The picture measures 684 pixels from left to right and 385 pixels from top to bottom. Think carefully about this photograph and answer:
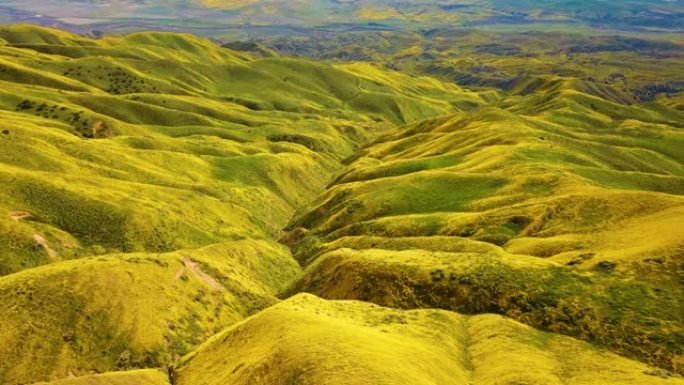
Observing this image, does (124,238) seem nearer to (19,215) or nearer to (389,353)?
(19,215)

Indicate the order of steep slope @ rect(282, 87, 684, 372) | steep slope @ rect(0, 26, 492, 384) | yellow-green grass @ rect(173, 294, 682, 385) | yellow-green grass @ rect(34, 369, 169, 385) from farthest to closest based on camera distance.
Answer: steep slope @ rect(0, 26, 492, 384)
steep slope @ rect(282, 87, 684, 372)
yellow-green grass @ rect(34, 369, 169, 385)
yellow-green grass @ rect(173, 294, 682, 385)

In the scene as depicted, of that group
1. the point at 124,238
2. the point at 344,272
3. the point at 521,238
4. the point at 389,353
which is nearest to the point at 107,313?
the point at 344,272

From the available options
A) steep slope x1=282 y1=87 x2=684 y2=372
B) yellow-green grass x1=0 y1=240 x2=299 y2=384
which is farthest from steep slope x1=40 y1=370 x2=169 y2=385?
steep slope x1=282 y1=87 x2=684 y2=372

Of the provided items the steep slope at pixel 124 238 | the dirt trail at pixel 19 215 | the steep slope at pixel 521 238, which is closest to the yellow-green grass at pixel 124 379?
the steep slope at pixel 124 238

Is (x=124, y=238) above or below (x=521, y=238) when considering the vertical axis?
below

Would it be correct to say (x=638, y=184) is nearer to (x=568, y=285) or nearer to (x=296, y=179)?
(x=568, y=285)

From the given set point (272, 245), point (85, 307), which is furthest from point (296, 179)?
point (85, 307)

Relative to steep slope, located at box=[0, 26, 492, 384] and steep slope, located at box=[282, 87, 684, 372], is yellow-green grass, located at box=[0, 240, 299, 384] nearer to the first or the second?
steep slope, located at box=[0, 26, 492, 384]
